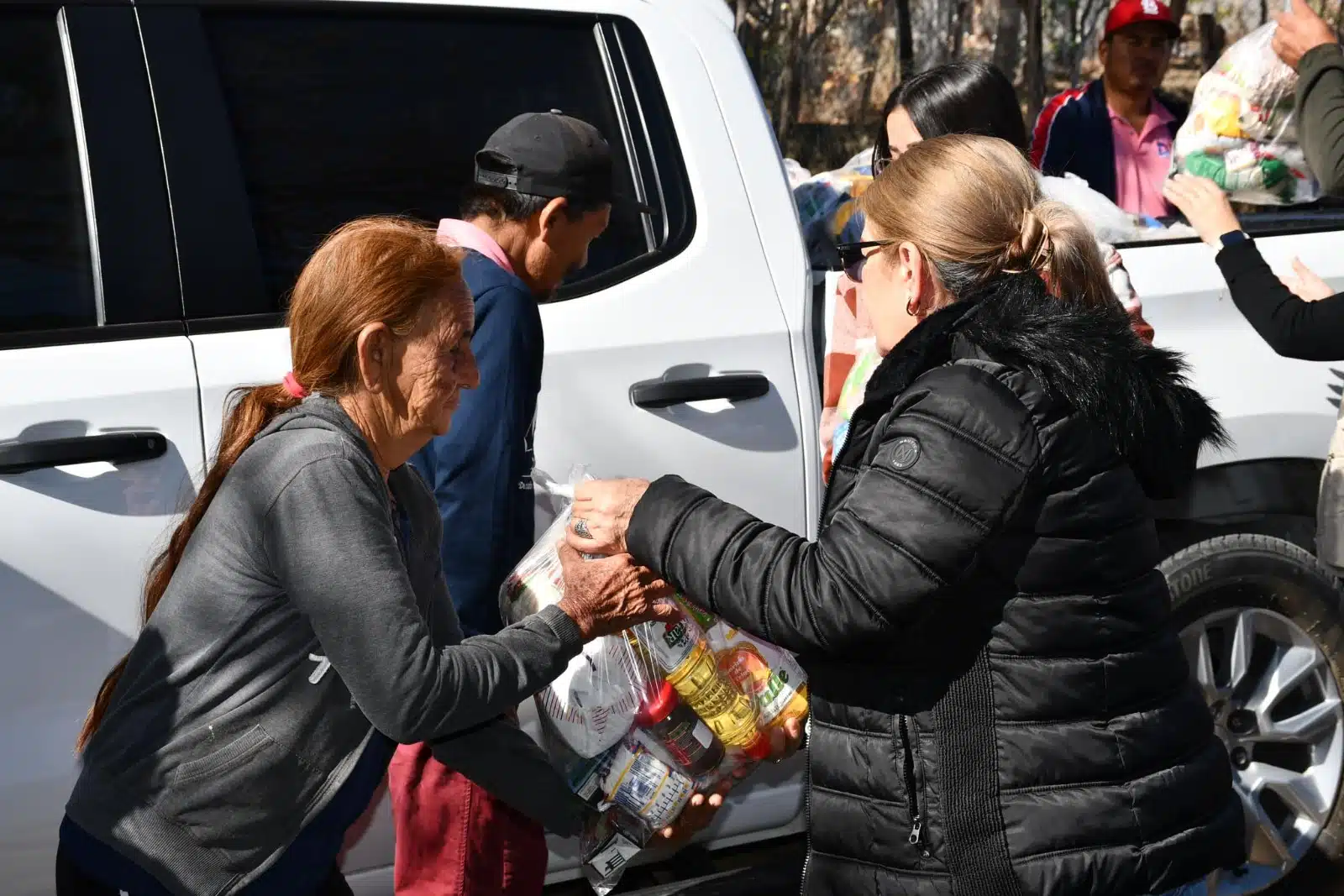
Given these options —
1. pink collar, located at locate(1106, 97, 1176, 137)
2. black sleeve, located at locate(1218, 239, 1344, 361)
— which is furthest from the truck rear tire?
pink collar, located at locate(1106, 97, 1176, 137)

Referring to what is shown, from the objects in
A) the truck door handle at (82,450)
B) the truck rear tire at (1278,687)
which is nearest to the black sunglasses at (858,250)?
the truck door handle at (82,450)

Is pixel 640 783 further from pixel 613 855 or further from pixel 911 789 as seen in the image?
pixel 911 789

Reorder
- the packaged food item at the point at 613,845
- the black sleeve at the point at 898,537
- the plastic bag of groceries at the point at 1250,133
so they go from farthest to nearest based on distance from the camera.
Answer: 1. the plastic bag of groceries at the point at 1250,133
2. the packaged food item at the point at 613,845
3. the black sleeve at the point at 898,537

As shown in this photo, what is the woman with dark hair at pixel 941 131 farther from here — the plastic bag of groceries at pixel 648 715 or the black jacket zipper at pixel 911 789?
the black jacket zipper at pixel 911 789

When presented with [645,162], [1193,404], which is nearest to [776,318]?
[645,162]

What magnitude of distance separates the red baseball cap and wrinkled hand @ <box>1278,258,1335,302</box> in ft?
6.72

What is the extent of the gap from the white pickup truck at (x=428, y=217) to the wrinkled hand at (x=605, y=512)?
2.34 ft

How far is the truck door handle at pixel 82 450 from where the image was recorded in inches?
97.6

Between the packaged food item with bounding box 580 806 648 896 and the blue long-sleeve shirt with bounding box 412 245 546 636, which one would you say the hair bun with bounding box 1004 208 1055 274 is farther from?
the packaged food item with bounding box 580 806 648 896

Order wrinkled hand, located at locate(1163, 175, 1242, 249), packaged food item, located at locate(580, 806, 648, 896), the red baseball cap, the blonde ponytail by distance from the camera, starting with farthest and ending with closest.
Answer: the red baseball cap
wrinkled hand, located at locate(1163, 175, 1242, 249)
packaged food item, located at locate(580, 806, 648, 896)
the blonde ponytail

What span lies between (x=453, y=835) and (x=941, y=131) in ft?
6.24

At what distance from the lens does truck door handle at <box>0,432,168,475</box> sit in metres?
2.48

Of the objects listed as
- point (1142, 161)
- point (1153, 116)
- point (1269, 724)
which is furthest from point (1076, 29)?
point (1269, 724)

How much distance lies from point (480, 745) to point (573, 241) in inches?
41.1
